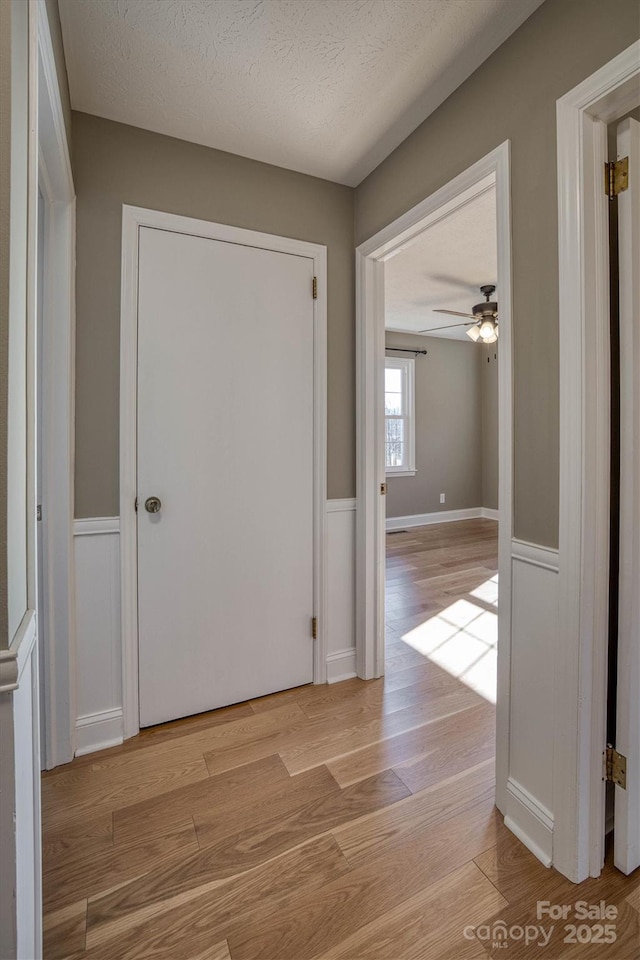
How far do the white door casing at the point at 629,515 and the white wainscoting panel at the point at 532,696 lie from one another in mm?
173

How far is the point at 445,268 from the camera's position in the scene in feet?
11.9

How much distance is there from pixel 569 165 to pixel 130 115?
Result: 161cm

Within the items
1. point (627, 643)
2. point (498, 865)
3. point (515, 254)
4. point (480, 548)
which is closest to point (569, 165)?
point (515, 254)

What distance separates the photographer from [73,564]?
173 centimetres

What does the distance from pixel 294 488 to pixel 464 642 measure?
4.93 ft

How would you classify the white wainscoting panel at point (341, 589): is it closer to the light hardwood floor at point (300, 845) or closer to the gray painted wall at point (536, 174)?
the light hardwood floor at point (300, 845)

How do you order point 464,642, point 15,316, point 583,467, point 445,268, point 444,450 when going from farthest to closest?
point 444,450
point 445,268
point 464,642
point 583,467
point 15,316

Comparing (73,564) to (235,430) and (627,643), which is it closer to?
(235,430)

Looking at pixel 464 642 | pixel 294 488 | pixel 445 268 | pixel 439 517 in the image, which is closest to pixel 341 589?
pixel 294 488

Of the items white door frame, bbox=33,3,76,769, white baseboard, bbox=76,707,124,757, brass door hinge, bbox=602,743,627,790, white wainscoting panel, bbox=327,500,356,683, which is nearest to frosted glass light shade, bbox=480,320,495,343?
white wainscoting panel, bbox=327,500,356,683

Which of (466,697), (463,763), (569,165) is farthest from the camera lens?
(466,697)

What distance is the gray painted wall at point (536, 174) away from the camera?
3.90ft

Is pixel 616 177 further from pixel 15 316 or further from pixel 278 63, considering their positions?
pixel 15 316

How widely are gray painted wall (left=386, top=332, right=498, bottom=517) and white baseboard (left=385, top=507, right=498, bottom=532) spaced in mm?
61
